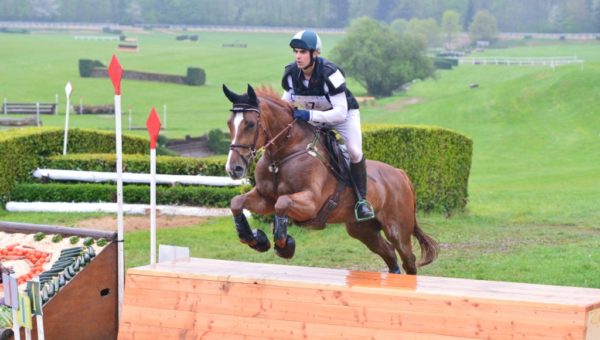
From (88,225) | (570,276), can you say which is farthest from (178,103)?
(570,276)

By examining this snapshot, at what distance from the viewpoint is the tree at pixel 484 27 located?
11394cm

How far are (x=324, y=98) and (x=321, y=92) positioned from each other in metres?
0.07

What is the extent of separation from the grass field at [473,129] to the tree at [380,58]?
59.1 inches

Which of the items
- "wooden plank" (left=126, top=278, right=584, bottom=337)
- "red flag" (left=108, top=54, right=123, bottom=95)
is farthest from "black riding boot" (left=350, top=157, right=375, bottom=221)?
"red flag" (left=108, top=54, right=123, bottom=95)

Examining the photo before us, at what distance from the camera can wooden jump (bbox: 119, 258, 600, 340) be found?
21.1 ft

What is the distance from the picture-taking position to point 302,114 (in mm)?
8797

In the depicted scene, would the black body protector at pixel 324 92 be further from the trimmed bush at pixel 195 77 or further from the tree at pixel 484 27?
the tree at pixel 484 27

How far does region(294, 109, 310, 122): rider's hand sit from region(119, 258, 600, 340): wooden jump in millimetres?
1401

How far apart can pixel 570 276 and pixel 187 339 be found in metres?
5.34

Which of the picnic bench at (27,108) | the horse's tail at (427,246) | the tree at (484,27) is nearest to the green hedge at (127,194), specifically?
the horse's tail at (427,246)

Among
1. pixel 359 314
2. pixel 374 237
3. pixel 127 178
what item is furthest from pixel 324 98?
pixel 127 178

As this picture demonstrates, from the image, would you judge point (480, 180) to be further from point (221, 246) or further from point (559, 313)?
point (559, 313)

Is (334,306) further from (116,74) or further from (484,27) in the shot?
(484,27)

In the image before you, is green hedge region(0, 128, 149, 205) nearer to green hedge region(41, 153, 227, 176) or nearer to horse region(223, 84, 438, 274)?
green hedge region(41, 153, 227, 176)
